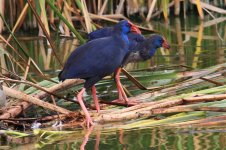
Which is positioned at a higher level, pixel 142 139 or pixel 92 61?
pixel 92 61

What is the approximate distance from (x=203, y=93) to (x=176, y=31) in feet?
19.2

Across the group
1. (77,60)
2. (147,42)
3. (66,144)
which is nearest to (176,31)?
(147,42)

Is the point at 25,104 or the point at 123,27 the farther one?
the point at 123,27

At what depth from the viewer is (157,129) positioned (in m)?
4.25

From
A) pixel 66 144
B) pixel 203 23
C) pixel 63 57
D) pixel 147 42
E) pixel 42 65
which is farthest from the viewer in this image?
pixel 203 23

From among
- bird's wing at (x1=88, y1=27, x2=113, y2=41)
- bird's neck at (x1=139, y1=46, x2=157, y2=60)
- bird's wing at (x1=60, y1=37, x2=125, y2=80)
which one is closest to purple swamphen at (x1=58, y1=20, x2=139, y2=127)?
bird's wing at (x1=60, y1=37, x2=125, y2=80)

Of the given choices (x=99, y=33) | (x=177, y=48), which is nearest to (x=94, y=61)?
(x=99, y=33)

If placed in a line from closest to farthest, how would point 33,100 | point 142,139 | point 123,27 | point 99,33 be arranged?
point 142,139 < point 33,100 < point 123,27 < point 99,33

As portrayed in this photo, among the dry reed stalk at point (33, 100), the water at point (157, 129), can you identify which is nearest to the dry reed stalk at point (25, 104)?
the dry reed stalk at point (33, 100)

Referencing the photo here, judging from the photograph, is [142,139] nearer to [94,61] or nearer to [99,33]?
[94,61]

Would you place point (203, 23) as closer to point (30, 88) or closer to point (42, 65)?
point (42, 65)

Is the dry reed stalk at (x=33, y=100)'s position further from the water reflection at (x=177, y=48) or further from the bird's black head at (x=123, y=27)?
the water reflection at (x=177, y=48)

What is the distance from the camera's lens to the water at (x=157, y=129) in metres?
3.91

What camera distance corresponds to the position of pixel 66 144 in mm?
4035
